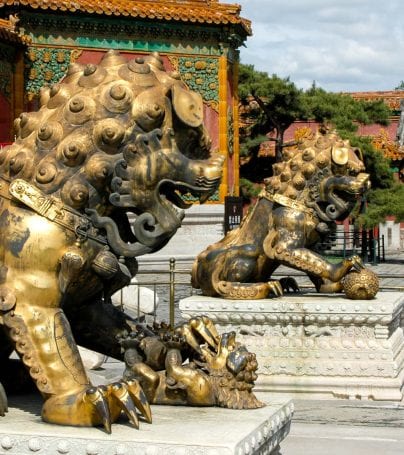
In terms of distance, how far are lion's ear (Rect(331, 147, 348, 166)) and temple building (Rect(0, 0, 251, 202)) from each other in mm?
12851

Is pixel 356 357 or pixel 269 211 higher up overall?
pixel 269 211

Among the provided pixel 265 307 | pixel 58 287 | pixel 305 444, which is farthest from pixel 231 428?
pixel 265 307

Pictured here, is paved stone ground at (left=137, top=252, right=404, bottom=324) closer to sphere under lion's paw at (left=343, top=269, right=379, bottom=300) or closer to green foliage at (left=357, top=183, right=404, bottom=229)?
green foliage at (left=357, top=183, right=404, bottom=229)

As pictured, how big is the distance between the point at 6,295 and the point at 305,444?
8.09ft

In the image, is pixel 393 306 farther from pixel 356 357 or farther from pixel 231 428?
pixel 231 428

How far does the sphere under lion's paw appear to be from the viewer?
21.9 ft

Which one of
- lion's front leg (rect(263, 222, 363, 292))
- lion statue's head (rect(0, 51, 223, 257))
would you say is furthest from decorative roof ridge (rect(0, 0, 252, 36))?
lion statue's head (rect(0, 51, 223, 257))

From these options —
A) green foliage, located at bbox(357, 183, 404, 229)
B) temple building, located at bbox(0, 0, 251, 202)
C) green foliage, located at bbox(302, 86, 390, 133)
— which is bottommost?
green foliage, located at bbox(357, 183, 404, 229)

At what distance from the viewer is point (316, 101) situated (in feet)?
89.6

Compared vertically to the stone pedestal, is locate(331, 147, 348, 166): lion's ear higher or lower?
higher

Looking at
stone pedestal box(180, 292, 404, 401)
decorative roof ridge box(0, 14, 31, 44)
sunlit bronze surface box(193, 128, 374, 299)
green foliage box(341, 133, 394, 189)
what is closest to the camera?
stone pedestal box(180, 292, 404, 401)

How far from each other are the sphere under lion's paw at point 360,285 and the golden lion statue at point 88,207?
3328 mm

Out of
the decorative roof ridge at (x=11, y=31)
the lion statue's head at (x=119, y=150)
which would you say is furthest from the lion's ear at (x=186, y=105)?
the decorative roof ridge at (x=11, y=31)

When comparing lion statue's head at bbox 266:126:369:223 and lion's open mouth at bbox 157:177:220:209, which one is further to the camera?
Result: lion statue's head at bbox 266:126:369:223
